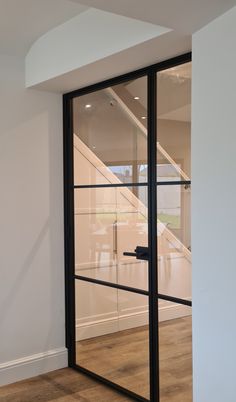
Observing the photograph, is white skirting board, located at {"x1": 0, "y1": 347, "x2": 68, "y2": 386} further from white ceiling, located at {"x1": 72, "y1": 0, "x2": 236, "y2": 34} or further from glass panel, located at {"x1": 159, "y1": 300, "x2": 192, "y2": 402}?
white ceiling, located at {"x1": 72, "y1": 0, "x2": 236, "y2": 34}

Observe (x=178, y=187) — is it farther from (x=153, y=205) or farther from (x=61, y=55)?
(x=61, y=55)

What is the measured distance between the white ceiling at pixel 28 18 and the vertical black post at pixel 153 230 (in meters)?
0.68

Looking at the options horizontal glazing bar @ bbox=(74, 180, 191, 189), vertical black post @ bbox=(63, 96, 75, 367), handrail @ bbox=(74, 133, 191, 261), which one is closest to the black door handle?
handrail @ bbox=(74, 133, 191, 261)

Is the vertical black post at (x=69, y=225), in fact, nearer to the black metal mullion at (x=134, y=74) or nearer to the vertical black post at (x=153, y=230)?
the black metal mullion at (x=134, y=74)

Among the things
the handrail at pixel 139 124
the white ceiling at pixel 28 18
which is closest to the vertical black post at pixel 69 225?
the handrail at pixel 139 124

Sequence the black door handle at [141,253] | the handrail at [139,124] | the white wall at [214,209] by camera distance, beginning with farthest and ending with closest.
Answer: the black door handle at [141,253]
the handrail at [139,124]
the white wall at [214,209]

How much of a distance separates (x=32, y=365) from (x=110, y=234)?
1.23 meters

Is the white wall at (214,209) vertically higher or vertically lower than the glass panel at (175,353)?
higher

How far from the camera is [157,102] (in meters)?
2.86

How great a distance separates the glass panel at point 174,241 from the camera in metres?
2.70

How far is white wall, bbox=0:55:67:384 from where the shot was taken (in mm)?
3387

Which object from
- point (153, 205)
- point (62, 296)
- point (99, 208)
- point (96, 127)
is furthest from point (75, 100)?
point (62, 296)

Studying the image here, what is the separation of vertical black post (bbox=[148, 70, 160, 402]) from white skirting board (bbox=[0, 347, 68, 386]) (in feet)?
3.29

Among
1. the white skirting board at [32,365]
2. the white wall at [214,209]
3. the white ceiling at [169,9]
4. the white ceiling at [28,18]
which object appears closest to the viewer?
the white ceiling at [169,9]
